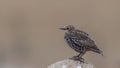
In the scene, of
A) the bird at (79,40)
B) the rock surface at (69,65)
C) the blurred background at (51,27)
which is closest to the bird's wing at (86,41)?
the bird at (79,40)

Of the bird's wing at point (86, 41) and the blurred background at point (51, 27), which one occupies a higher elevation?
the blurred background at point (51, 27)

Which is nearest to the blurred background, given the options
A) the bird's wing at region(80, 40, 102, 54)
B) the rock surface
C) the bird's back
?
the bird's back

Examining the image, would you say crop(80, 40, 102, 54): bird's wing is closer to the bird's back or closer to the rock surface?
the bird's back

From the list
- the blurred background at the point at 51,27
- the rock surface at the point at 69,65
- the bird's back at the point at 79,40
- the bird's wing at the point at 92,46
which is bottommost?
the rock surface at the point at 69,65

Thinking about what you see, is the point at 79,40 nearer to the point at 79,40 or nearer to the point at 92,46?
the point at 79,40

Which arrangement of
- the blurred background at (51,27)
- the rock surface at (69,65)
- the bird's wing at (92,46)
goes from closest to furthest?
the rock surface at (69,65)
the bird's wing at (92,46)
the blurred background at (51,27)

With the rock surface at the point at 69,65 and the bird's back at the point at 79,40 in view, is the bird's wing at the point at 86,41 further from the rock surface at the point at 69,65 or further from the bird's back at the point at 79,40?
the rock surface at the point at 69,65

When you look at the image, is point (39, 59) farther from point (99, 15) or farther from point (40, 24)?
point (99, 15)

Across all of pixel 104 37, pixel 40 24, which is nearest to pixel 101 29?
pixel 104 37
